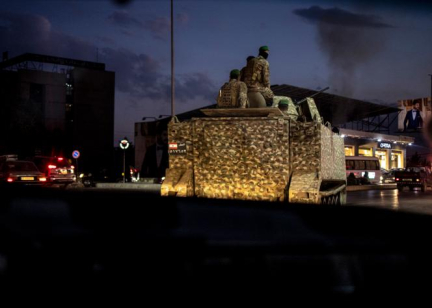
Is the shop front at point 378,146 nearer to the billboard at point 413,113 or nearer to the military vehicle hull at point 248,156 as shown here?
the billboard at point 413,113

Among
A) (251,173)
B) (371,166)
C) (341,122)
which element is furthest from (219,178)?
(341,122)

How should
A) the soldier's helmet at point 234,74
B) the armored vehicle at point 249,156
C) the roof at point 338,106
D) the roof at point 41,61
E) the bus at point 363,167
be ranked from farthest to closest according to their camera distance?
the roof at point 41,61 → the bus at point 363,167 → the roof at point 338,106 → the soldier's helmet at point 234,74 → the armored vehicle at point 249,156

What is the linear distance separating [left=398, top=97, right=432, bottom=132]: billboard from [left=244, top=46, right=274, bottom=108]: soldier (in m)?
58.2

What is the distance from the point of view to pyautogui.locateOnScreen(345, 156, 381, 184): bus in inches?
1800

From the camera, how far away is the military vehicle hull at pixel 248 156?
396 inches

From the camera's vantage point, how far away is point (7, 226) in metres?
2.46

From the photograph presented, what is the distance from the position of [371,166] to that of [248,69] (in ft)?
127

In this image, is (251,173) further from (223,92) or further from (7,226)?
(7,226)

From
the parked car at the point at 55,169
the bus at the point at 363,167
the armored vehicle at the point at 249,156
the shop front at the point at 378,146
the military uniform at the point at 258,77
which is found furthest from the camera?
the shop front at the point at 378,146

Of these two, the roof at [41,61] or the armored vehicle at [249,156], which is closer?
the armored vehicle at [249,156]

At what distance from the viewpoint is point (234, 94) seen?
1067 cm

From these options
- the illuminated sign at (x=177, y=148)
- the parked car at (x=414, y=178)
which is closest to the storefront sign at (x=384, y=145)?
the parked car at (x=414, y=178)

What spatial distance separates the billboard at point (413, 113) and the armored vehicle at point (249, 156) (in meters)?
59.0

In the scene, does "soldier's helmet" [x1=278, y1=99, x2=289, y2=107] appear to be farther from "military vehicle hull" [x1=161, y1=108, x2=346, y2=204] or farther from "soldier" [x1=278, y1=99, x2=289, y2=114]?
"military vehicle hull" [x1=161, y1=108, x2=346, y2=204]
